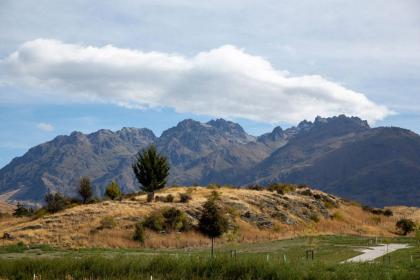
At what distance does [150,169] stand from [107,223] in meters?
13.3

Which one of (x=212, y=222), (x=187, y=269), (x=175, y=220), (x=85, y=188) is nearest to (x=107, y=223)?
(x=175, y=220)

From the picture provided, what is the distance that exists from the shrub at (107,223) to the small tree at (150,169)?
1129 centimetres

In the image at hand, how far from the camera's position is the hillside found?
182 feet

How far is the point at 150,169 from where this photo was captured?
2766 inches

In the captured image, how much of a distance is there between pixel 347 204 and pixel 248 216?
34565 millimetres

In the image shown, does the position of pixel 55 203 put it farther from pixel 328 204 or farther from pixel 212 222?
pixel 328 204

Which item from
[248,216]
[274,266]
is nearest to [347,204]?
[248,216]

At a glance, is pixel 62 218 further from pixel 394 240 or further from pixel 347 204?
pixel 347 204

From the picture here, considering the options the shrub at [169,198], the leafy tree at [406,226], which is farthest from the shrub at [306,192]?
the shrub at [169,198]

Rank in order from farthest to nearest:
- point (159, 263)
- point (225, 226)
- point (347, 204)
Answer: point (347, 204) < point (225, 226) < point (159, 263)

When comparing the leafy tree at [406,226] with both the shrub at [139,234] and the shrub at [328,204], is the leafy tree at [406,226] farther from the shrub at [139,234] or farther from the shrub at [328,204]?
the shrub at [139,234]

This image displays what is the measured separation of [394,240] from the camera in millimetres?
60406

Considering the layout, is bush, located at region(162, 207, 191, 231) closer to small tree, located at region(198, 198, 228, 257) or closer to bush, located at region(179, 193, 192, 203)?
bush, located at region(179, 193, 192, 203)

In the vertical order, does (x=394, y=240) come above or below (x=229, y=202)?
below
